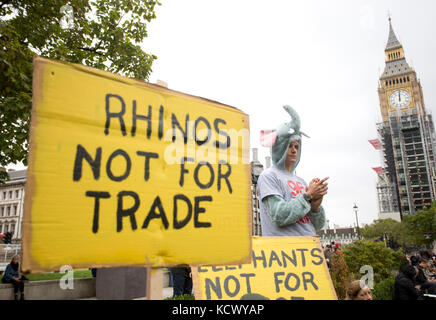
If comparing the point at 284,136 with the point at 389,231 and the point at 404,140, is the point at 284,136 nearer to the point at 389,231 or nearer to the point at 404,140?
the point at 389,231

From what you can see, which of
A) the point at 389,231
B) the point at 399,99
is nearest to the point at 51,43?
the point at 389,231

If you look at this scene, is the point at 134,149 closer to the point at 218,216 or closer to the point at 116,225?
the point at 116,225

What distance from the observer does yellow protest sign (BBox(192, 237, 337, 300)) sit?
271 centimetres

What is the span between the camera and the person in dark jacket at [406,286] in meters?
5.43

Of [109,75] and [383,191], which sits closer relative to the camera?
[109,75]

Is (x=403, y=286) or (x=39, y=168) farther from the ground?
(x=39, y=168)

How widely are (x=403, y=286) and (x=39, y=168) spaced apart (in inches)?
236

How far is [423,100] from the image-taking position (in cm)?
9562

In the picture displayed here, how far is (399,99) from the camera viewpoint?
92875mm

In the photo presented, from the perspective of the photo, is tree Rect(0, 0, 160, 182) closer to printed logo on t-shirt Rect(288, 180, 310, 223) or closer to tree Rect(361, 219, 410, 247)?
printed logo on t-shirt Rect(288, 180, 310, 223)

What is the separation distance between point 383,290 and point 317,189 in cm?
381

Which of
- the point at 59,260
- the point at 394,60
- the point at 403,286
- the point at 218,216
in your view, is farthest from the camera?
the point at 394,60
